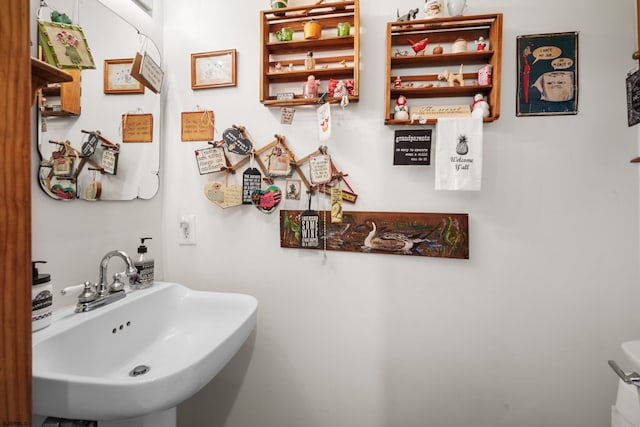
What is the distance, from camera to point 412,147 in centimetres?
Result: 107

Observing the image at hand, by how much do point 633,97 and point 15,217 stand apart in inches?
64.4

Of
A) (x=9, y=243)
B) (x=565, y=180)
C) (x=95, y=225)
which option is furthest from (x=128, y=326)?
(x=565, y=180)

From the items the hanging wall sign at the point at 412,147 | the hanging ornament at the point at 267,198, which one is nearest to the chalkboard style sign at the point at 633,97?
the hanging wall sign at the point at 412,147

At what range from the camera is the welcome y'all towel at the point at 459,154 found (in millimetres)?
982

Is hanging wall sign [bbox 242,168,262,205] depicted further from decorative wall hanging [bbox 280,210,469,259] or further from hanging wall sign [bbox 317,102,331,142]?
hanging wall sign [bbox 317,102,331,142]

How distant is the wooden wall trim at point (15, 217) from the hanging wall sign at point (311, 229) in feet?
2.67

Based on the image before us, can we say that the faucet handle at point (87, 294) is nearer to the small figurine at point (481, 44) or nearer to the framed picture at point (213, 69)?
the framed picture at point (213, 69)

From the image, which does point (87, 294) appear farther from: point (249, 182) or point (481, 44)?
point (481, 44)

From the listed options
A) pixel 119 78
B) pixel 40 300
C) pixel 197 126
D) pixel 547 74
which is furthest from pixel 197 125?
pixel 547 74

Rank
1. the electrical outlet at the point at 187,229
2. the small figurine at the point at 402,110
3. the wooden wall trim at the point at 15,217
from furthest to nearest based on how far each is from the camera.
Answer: the electrical outlet at the point at 187,229 < the small figurine at the point at 402,110 < the wooden wall trim at the point at 15,217

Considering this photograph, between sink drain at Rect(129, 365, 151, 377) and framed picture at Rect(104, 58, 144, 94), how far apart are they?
3.20 feet

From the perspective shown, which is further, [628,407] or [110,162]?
[110,162]

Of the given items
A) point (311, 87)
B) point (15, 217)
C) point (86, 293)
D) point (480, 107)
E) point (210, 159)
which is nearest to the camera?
point (15, 217)

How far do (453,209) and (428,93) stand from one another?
1.53 feet
